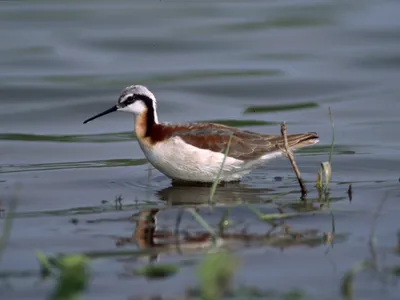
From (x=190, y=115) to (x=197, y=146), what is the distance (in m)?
4.36

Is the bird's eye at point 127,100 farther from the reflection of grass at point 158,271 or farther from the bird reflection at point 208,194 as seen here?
the reflection of grass at point 158,271

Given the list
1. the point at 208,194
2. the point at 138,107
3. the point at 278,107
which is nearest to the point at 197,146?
the point at 208,194

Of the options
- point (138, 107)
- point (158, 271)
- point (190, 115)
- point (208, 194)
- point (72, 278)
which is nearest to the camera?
point (72, 278)

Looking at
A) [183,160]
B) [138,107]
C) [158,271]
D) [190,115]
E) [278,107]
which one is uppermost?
[278,107]

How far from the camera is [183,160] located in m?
12.4

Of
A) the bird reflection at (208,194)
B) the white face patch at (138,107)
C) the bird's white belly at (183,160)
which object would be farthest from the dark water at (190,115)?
the white face patch at (138,107)

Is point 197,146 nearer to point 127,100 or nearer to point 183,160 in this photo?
point 183,160

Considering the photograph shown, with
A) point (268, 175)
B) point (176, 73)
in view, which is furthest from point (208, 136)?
point (176, 73)

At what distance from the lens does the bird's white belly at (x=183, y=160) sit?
12.4m

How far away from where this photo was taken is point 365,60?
66.1ft

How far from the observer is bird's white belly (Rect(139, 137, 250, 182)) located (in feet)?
40.8

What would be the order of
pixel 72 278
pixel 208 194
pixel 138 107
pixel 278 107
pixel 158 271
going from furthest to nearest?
pixel 278 107 → pixel 138 107 → pixel 208 194 → pixel 158 271 → pixel 72 278

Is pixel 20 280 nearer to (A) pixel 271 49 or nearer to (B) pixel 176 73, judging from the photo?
(B) pixel 176 73

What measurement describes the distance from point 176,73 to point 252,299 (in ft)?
39.8
